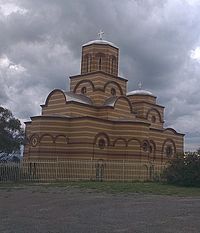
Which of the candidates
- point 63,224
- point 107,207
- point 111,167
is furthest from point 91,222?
point 111,167


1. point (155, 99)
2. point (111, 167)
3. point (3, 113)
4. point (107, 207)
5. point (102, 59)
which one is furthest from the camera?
point (155, 99)

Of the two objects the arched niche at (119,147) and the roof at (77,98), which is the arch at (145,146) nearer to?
the arched niche at (119,147)

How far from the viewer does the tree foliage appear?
2683cm

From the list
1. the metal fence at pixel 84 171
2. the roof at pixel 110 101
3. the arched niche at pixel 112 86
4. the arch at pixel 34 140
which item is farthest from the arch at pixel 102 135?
the arched niche at pixel 112 86

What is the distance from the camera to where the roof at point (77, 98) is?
3778cm

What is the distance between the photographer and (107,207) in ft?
40.4

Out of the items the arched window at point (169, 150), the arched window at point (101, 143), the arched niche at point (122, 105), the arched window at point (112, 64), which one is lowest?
the arched window at point (169, 150)

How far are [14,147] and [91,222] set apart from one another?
758 inches

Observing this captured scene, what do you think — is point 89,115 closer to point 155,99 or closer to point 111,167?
point 111,167

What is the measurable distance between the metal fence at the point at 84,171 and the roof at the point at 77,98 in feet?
22.4

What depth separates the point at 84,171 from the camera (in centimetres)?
3158

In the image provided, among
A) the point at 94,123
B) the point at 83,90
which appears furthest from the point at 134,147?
the point at 83,90

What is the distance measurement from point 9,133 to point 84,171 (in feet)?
24.4

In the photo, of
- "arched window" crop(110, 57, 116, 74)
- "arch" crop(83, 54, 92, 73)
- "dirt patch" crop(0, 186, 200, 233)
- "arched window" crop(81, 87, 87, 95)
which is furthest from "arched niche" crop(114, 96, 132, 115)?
"dirt patch" crop(0, 186, 200, 233)
